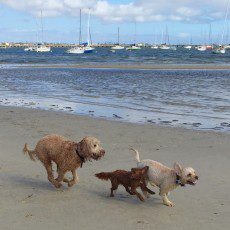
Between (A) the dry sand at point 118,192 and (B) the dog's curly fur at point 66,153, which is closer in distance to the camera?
(A) the dry sand at point 118,192

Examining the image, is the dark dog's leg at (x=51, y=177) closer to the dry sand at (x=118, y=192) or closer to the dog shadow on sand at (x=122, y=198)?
the dry sand at (x=118, y=192)

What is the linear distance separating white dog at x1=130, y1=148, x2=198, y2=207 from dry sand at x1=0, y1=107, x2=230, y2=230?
227 millimetres

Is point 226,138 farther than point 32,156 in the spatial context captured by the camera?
Yes

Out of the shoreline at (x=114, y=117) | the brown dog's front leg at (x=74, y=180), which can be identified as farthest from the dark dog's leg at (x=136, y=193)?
the shoreline at (x=114, y=117)

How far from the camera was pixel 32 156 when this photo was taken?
6.66 meters

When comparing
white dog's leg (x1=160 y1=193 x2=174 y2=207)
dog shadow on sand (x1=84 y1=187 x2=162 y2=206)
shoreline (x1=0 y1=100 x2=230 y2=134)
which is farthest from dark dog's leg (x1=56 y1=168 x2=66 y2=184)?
shoreline (x1=0 y1=100 x2=230 y2=134)

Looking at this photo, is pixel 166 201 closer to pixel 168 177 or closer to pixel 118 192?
pixel 168 177

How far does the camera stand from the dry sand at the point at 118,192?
5098mm

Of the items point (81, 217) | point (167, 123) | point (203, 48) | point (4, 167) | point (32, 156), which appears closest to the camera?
point (81, 217)

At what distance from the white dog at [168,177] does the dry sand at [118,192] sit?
23 centimetres

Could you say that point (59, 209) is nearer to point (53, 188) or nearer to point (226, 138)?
point (53, 188)

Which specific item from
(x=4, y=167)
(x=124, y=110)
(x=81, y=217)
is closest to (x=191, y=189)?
(x=81, y=217)

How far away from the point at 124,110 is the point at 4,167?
7.86 meters

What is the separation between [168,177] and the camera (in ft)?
18.4
